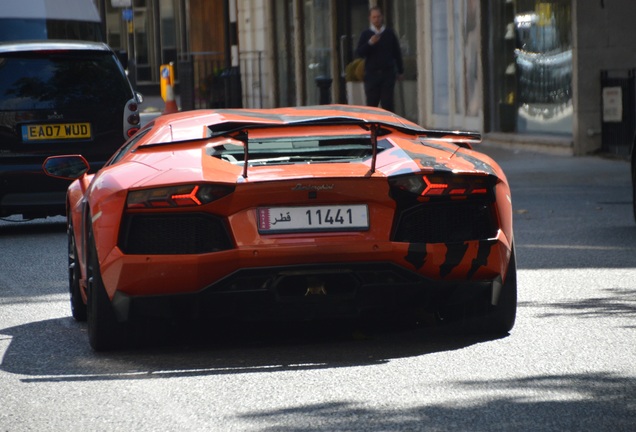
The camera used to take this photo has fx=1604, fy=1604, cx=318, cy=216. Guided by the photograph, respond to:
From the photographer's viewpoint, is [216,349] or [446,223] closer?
[446,223]

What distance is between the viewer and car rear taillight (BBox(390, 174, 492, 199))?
6.54 m

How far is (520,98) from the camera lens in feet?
74.3

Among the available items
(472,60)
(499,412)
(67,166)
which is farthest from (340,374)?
(472,60)

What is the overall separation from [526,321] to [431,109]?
795 inches

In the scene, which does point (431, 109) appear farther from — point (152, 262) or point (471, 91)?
point (152, 262)

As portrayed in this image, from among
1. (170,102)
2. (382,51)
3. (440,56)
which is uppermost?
(382,51)

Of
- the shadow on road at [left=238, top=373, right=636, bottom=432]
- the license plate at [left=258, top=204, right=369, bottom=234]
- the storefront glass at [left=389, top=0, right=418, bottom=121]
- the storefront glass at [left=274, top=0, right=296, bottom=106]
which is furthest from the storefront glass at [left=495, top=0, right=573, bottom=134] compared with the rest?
the shadow on road at [left=238, top=373, right=636, bottom=432]

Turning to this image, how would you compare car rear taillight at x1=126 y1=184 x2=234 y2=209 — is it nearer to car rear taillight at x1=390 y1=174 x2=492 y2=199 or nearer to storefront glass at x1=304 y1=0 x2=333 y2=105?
car rear taillight at x1=390 y1=174 x2=492 y2=199

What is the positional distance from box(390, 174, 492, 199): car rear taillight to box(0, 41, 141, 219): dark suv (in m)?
7.15

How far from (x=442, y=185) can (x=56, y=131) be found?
7.41 metres

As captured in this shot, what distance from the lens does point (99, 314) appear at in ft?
22.2

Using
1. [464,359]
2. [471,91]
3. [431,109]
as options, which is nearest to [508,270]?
[464,359]

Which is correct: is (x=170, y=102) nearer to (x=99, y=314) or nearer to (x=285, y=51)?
(x=285, y=51)

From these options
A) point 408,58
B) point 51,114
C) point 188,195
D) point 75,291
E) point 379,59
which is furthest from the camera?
point 408,58
